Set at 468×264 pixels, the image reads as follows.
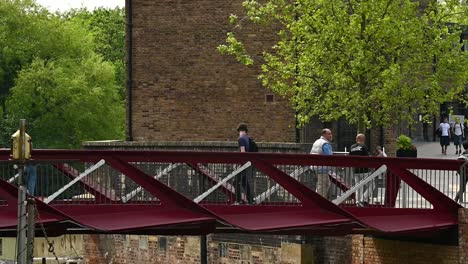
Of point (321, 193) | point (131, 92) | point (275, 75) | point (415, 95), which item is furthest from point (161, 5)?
point (321, 193)

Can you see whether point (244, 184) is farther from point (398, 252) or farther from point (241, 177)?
point (398, 252)

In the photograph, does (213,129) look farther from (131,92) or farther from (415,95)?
(415,95)

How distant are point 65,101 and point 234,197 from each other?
40.2m

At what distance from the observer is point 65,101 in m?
65.5

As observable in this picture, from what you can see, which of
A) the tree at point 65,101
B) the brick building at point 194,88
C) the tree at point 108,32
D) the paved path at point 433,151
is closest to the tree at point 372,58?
the brick building at point 194,88

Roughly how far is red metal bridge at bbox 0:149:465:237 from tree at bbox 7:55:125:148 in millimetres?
38191

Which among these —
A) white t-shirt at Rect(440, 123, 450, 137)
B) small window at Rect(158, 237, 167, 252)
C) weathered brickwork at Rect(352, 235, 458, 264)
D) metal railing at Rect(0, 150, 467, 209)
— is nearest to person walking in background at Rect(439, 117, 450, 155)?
white t-shirt at Rect(440, 123, 450, 137)

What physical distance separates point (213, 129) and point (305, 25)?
24.1ft

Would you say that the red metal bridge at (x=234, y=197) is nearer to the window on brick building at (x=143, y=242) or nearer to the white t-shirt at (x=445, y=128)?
the window on brick building at (x=143, y=242)

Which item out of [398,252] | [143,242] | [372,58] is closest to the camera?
[398,252]

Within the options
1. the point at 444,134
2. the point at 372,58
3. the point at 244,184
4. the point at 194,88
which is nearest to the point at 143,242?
the point at 194,88

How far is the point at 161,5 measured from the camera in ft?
138

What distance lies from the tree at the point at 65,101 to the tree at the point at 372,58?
98.4 ft

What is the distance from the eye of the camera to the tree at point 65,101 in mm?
64500
